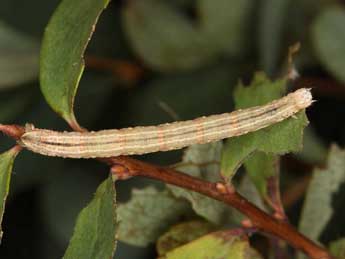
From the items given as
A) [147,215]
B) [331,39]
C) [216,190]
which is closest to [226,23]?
[331,39]

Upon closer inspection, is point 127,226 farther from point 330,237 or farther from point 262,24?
point 262,24

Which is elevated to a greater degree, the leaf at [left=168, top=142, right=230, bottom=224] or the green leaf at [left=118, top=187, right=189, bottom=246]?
the leaf at [left=168, top=142, right=230, bottom=224]

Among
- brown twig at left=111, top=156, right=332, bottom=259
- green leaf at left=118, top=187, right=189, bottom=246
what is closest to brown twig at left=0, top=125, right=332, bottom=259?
brown twig at left=111, top=156, right=332, bottom=259

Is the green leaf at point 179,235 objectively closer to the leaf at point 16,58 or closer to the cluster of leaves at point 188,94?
the cluster of leaves at point 188,94

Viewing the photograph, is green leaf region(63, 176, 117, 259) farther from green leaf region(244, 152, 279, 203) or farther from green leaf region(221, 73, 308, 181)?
green leaf region(244, 152, 279, 203)

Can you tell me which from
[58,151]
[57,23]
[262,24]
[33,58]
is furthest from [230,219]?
[33,58]

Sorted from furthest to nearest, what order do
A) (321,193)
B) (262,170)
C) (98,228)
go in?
1. (321,193)
2. (262,170)
3. (98,228)

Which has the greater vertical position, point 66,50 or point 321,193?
point 66,50

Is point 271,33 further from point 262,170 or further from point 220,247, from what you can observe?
point 220,247
